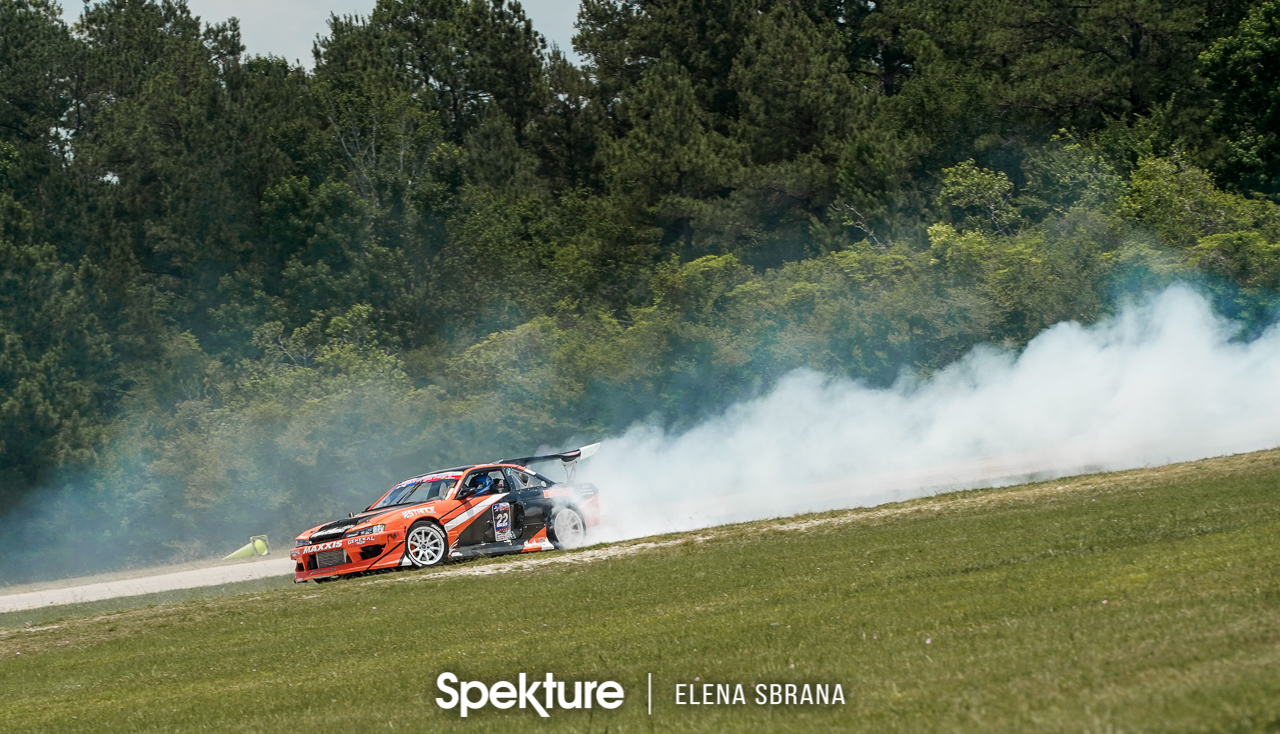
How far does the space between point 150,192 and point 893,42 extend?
3237 cm

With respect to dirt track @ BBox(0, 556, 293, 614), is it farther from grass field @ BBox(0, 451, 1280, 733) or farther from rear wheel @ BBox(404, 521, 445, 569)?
grass field @ BBox(0, 451, 1280, 733)

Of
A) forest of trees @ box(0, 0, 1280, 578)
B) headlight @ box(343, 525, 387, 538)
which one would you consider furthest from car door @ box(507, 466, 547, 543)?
forest of trees @ box(0, 0, 1280, 578)

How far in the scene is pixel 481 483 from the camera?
65.2 ft

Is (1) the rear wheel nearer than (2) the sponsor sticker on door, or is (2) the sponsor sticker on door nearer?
(1) the rear wheel

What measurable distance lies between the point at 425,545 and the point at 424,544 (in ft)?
0.07

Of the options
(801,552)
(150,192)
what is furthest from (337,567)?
(150,192)

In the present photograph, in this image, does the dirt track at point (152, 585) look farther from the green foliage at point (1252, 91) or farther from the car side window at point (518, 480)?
the green foliage at point (1252, 91)

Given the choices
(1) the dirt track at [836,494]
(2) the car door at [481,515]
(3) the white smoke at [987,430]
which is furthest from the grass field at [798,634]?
Answer: (3) the white smoke at [987,430]

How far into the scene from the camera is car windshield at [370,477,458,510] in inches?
774

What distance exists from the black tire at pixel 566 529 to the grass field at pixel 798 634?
2237 mm

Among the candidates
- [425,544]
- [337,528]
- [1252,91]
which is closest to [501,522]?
[425,544]

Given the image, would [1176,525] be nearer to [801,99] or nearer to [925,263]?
[925,263]

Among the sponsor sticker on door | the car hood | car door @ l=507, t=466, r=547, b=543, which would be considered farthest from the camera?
car door @ l=507, t=466, r=547, b=543

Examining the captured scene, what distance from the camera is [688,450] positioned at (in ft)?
95.4
